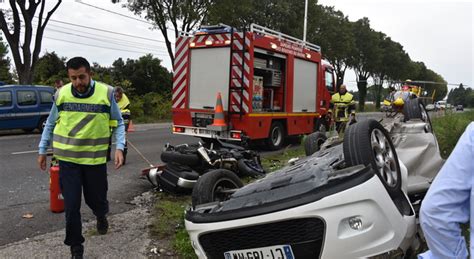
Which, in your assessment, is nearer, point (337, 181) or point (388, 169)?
point (337, 181)

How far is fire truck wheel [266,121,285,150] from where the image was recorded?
36.5 feet

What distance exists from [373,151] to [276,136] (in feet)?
27.4

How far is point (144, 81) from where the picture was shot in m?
30.5

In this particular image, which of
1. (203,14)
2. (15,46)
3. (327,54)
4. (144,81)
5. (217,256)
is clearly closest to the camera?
(217,256)

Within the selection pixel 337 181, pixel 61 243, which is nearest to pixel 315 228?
pixel 337 181

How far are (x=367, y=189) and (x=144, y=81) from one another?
28.9 m

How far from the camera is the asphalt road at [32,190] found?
4.70m

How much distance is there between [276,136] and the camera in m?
11.5

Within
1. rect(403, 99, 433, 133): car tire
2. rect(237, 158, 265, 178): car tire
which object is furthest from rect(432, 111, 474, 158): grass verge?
rect(237, 158, 265, 178): car tire

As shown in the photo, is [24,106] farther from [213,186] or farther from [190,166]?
[213,186]

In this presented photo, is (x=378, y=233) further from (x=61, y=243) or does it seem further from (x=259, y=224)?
(x=61, y=243)

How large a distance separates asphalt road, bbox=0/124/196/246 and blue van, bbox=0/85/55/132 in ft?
9.62

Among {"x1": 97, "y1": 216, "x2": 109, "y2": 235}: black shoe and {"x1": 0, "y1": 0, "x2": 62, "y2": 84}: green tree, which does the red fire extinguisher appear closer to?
{"x1": 97, "y1": 216, "x2": 109, "y2": 235}: black shoe

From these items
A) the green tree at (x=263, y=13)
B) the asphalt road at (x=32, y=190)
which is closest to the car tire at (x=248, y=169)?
the asphalt road at (x=32, y=190)
